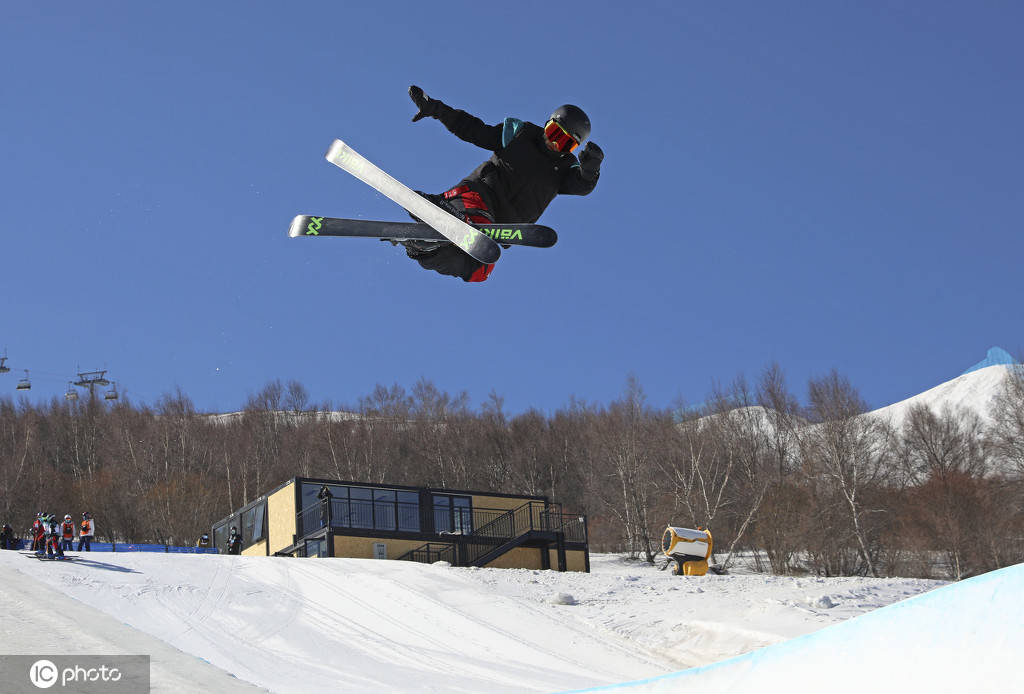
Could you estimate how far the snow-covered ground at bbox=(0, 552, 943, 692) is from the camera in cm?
1241

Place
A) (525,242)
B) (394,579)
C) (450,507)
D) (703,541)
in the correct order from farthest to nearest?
(450,507)
(703,541)
(394,579)
(525,242)

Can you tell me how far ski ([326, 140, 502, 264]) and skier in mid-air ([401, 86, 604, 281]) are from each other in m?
0.19

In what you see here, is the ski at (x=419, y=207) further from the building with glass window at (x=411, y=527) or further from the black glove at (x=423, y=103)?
the building with glass window at (x=411, y=527)

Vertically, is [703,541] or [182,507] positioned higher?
[182,507]

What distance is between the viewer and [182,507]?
4738 cm

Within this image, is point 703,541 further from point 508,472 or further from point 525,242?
point 508,472

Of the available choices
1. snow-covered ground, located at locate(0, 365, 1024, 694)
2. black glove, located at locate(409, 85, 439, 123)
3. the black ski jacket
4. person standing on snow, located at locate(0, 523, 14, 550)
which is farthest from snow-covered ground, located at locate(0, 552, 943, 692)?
person standing on snow, located at locate(0, 523, 14, 550)

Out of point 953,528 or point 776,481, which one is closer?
point 953,528

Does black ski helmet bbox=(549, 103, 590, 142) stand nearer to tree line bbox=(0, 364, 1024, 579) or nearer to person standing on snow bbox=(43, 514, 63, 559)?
person standing on snow bbox=(43, 514, 63, 559)

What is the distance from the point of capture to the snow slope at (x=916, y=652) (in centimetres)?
420

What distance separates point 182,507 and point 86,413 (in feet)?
51.2

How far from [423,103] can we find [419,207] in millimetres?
711

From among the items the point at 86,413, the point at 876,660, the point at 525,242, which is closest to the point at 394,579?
the point at 525,242

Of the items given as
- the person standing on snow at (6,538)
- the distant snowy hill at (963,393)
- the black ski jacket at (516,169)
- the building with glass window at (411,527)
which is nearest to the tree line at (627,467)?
the building with glass window at (411,527)
